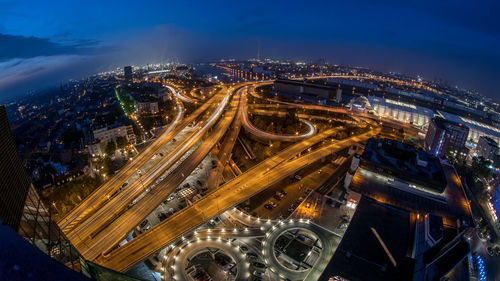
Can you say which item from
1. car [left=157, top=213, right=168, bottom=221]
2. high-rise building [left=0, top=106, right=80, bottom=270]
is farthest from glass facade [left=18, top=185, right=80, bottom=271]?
car [left=157, top=213, right=168, bottom=221]

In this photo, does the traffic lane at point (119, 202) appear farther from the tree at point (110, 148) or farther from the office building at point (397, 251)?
the office building at point (397, 251)

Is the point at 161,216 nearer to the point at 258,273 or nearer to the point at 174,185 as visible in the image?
the point at 174,185

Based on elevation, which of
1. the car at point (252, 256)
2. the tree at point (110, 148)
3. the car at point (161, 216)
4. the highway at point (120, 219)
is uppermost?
the highway at point (120, 219)

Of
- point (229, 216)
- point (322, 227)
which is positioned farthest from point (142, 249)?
point (322, 227)

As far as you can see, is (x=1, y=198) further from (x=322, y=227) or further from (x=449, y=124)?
(x=449, y=124)

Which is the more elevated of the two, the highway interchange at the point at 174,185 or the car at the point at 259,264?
the highway interchange at the point at 174,185

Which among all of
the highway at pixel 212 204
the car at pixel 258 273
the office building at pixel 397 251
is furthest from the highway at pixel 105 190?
the office building at pixel 397 251

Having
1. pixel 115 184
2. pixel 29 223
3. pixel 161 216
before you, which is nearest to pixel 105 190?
pixel 115 184
